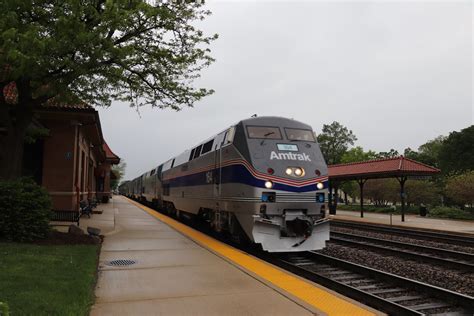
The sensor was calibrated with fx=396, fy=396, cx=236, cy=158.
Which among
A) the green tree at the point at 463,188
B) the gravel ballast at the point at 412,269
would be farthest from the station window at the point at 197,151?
the green tree at the point at 463,188

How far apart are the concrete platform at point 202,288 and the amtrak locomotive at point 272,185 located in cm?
96

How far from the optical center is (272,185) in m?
9.44

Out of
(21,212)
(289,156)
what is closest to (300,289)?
(289,156)

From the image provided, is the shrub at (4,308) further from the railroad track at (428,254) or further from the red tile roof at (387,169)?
the red tile roof at (387,169)

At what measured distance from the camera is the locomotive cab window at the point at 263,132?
10.3 metres

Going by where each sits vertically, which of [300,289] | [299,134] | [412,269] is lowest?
[412,269]

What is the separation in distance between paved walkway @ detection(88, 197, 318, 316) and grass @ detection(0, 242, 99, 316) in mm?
250

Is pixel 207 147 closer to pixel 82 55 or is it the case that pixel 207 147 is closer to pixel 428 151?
pixel 82 55

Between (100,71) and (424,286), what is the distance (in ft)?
30.4

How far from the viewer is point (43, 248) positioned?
909cm

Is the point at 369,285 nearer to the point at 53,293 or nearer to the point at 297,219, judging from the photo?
the point at 297,219

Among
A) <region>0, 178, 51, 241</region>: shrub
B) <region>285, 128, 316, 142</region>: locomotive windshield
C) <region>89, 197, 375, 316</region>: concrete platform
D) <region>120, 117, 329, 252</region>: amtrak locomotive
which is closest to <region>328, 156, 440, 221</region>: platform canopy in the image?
<region>285, 128, 316, 142</region>: locomotive windshield

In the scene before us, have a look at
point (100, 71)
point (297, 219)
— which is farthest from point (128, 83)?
point (297, 219)

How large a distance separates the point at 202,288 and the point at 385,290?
3463 mm
